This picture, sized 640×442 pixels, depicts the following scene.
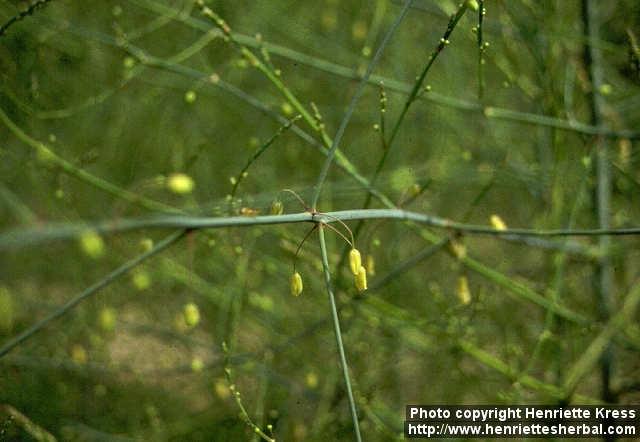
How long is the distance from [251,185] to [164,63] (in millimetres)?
1647

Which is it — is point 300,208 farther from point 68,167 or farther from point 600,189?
point 600,189

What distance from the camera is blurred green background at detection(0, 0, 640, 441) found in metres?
2.19

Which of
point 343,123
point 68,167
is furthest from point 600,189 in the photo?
point 68,167

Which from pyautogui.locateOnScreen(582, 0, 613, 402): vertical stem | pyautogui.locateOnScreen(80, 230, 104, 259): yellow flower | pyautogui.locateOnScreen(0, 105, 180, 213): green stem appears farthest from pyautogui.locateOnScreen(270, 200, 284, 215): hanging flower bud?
pyautogui.locateOnScreen(582, 0, 613, 402): vertical stem

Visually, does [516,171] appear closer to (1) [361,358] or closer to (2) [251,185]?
(1) [361,358]

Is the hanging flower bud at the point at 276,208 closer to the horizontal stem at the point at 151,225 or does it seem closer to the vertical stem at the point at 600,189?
the horizontal stem at the point at 151,225

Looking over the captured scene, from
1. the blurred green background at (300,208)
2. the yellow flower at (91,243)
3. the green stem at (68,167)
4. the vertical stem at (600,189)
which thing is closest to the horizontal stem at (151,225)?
the yellow flower at (91,243)

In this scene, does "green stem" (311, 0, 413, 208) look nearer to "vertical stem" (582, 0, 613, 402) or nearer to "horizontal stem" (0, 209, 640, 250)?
"horizontal stem" (0, 209, 640, 250)

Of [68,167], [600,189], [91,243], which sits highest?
[600,189]

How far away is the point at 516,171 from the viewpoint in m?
2.60

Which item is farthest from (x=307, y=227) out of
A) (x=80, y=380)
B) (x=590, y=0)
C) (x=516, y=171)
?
(x=590, y=0)

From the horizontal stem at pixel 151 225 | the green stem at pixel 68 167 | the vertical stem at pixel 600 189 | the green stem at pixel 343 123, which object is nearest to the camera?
the horizontal stem at pixel 151 225

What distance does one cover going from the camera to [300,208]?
60.5 inches

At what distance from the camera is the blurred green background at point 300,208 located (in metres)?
2.19
